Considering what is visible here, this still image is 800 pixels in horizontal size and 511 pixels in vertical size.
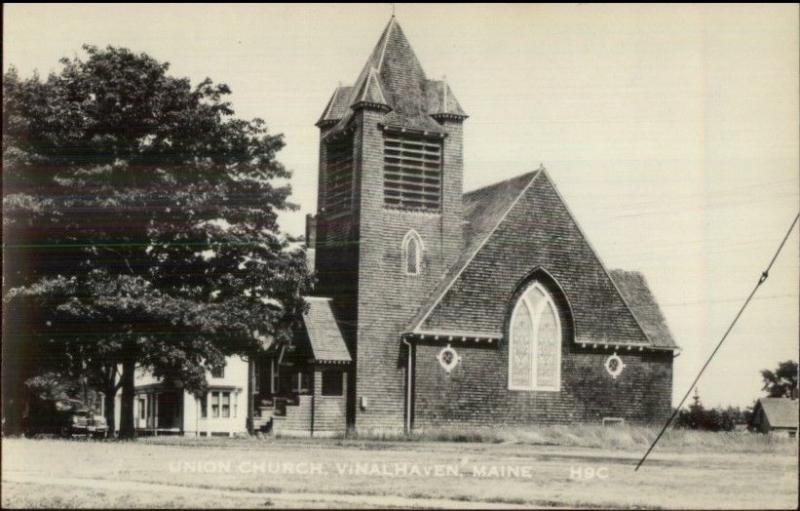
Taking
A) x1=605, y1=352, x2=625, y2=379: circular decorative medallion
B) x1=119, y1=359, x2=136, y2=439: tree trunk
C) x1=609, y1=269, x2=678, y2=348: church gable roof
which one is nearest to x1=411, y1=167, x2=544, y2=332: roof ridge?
x1=609, y1=269, x2=678, y2=348: church gable roof

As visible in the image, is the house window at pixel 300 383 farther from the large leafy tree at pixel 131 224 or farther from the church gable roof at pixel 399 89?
the church gable roof at pixel 399 89

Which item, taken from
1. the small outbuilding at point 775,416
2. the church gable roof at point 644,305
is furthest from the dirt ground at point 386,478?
the small outbuilding at point 775,416

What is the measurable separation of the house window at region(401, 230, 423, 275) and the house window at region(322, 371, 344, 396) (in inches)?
206

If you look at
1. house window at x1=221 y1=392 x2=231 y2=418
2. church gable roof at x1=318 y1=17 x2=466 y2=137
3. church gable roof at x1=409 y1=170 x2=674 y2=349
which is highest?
church gable roof at x1=318 y1=17 x2=466 y2=137

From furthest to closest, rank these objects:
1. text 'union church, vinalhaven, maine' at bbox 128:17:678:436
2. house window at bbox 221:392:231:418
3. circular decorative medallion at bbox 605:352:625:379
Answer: house window at bbox 221:392:231:418 < circular decorative medallion at bbox 605:352:625:379 < text 'union church, vinalhaven, maine' at bbox 128:17:678:436

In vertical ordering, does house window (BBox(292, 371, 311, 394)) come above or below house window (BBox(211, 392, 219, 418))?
above

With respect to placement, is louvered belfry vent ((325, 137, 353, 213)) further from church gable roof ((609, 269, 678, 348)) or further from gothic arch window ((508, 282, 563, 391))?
church gable roof ((609, 269, 678, 348))

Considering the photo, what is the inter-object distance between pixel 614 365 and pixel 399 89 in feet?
50.2

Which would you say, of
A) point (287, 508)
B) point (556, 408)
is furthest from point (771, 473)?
point (556, 408)

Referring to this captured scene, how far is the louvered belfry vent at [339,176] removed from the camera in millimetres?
44812

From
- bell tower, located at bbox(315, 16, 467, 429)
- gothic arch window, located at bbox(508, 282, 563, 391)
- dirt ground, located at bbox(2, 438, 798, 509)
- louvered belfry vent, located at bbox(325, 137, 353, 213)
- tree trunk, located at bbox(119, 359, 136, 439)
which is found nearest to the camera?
dirt ground, located at bbox(2, 438, 798, 509)

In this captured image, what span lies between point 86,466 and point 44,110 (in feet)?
51.8

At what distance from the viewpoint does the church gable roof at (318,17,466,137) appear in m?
44.0

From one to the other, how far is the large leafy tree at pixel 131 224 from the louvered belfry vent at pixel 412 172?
5818mm
